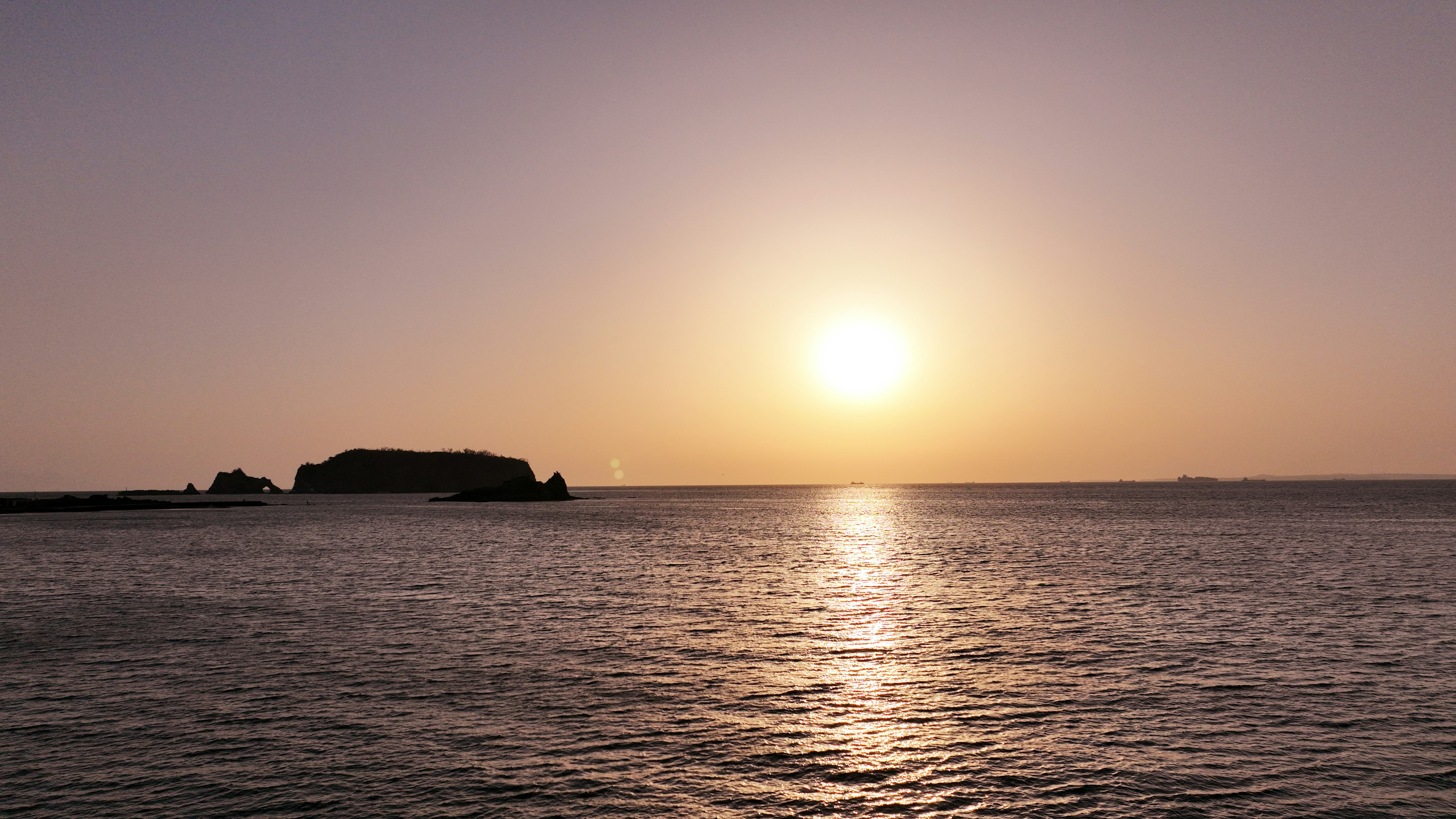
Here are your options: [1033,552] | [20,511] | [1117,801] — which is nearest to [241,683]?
[1117,801]

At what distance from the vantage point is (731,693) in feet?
83.9

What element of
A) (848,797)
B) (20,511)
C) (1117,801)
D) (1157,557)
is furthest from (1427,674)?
(20,511)

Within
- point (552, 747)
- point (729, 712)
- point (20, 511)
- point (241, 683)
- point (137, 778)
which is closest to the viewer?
point (137, 778)

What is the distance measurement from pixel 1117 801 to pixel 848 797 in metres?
5.29

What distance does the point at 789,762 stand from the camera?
1914cm

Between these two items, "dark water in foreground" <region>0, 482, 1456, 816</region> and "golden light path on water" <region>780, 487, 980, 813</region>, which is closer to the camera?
"dark water in foreground" <region>0, 482, 1456, 816</region>

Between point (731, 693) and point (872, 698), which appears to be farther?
point (731, 693)

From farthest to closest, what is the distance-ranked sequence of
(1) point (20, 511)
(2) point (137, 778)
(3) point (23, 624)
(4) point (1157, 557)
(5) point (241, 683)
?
(1) point (20, 511), (4) point (1157, 557), (3) point (23, 624), (5) point (241, 683), (2) point (137, 778)

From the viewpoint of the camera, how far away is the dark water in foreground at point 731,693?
1752cm

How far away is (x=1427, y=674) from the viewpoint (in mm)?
27656

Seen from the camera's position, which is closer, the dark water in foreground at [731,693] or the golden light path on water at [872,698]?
the dark water in foreground at [731,693]

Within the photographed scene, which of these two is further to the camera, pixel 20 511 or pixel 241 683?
pixel 20 511

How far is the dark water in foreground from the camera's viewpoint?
17.5 metres

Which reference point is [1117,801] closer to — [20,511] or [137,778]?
[137,778]
